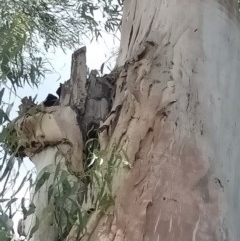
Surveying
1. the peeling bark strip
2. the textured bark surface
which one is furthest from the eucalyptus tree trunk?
the peeling bark strip

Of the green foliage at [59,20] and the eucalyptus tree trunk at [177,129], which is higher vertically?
the green foliage at [59,20]

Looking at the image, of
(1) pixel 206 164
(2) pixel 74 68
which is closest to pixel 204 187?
(1) pixel 206 164

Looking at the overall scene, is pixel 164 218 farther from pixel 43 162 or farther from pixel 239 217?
pixel 43 162

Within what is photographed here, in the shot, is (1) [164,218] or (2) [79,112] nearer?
(1) [164,218]

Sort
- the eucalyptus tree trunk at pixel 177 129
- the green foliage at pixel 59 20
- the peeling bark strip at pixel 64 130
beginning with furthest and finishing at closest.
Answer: the green foliage at pixel 59 20 < the peeling bark strip at pixel 64 130 < the eucalyptus tree trunk at pixel 177 129

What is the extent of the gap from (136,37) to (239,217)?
60 centimetres

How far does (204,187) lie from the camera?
1.40m

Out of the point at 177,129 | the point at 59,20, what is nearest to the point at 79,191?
the point at 177,129

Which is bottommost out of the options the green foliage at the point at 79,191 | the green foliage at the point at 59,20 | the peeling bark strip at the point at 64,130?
the green foliage at the point at 79,191

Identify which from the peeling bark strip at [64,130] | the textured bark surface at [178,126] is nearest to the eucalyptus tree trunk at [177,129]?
the textured bark surface at [178,126]

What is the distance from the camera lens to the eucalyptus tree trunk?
1346 millimetres

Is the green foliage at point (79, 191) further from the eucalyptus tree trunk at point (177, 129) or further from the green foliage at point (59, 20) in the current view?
the green foliage at point (59, 20)

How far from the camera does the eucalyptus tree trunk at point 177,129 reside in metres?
1.35

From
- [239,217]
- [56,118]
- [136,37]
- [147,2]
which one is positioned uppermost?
[147,2]
